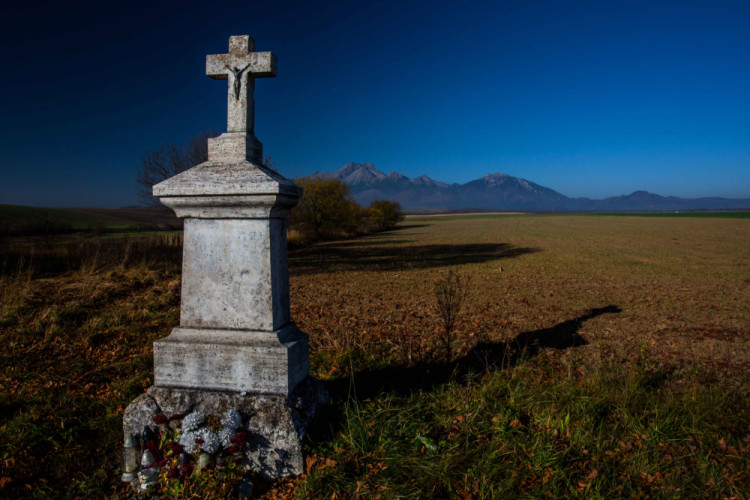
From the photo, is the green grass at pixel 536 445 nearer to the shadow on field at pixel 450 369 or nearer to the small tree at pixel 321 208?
the shadow on field at pixel 450 369

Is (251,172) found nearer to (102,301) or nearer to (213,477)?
(213,477)

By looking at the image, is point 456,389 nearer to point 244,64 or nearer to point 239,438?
point 239,438

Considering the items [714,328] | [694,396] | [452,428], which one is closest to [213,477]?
[452,428]

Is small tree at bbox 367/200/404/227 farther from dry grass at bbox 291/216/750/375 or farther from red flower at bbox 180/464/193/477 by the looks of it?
red flower at bbox 180/464/193/477

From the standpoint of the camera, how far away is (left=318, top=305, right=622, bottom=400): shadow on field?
3.95 m

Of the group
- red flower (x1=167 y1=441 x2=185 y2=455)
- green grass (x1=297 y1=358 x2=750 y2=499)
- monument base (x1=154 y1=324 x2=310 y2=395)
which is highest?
monument base (x1=154 y1=324 x2=310 y2=395)

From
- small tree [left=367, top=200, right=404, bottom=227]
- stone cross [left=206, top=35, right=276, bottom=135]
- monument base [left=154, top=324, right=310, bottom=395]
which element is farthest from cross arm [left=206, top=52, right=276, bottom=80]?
small tree [left=367, top=200, right=404, bottom=227]

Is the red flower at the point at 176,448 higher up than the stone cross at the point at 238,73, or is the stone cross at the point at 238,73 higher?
the stone cross at the point at 238,73

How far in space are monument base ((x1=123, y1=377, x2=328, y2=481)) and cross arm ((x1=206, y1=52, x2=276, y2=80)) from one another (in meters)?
2.30

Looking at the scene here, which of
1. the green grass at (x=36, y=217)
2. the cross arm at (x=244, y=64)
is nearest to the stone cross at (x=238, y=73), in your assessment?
the cross arm at (x=244, y=64)

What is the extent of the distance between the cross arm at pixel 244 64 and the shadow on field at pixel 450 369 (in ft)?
8.30

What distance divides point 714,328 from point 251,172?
819 cm

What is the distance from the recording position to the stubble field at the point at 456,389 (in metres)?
2.67

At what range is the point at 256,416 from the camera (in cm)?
275
